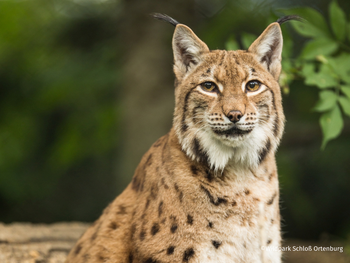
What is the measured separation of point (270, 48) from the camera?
12.1 ft

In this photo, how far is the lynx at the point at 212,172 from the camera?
10.9 feet

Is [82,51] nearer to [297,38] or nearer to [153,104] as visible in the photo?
[153,104]

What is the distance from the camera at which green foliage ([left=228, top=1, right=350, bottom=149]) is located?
13.4 feet

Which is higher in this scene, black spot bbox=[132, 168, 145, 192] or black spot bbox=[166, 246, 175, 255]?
black spot bbox=[132, 168, 145, 192]

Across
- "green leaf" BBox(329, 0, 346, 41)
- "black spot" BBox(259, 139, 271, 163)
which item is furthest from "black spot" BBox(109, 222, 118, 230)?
"green leaf" BBox(329, 0, 346, 41)

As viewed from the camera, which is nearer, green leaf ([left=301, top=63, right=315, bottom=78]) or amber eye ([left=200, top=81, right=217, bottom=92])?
amber eye ([left=200, top=81, right=217, bottom=92])

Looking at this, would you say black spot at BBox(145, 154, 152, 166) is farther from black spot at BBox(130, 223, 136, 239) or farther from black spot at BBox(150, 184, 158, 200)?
black spot at BBox(130, 223, 136, 239)

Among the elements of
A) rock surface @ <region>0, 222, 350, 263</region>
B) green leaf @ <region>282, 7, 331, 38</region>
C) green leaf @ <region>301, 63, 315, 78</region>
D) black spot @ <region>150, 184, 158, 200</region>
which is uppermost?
green leaf @ <region>282, 7, 331, 38</region>

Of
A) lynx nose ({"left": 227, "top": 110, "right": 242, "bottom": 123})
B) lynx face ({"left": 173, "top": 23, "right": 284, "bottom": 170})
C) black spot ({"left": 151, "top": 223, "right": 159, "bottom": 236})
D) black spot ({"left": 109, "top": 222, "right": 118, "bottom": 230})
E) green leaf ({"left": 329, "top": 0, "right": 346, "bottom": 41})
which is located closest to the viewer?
lynx nose ({"left": 227, "top": 110, "right": 242, "bottom": 123})

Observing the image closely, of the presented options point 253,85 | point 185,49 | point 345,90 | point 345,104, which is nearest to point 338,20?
point 345,90

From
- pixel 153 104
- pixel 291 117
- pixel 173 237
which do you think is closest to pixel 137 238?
pixel 173 237

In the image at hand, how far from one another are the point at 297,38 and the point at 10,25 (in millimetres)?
8163

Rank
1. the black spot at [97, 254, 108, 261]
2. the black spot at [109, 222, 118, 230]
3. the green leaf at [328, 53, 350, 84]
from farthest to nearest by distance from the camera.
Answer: the green leaf at [328, 53, 350, 84], the black spot at [109, 222, 118, 230], the black spot at [97, 254, 108, 261]

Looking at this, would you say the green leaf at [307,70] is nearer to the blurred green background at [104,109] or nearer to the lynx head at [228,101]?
the lynx head at [228,101]
